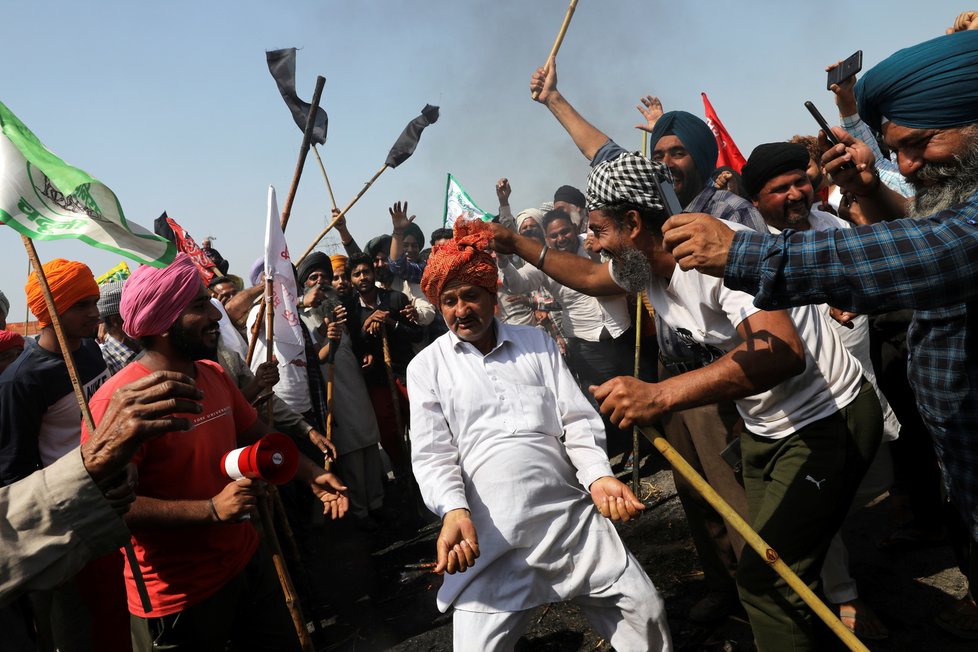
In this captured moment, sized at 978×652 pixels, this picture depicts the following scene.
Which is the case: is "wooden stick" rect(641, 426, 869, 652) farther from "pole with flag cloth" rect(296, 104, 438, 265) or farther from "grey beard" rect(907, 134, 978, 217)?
"pole with flag cloth" rect(296, 104, 438, 265)

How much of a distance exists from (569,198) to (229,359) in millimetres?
6290

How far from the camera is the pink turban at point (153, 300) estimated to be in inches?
128

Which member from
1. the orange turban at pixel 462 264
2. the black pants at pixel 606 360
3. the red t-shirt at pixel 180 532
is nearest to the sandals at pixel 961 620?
the orange turban at pixel 462 264

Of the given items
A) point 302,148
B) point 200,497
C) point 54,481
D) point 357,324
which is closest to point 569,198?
point 357,324

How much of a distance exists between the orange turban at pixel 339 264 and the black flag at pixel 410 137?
1.36 m

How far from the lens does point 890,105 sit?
2328mm

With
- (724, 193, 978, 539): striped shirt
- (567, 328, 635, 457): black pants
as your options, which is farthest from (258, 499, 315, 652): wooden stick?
(567, 328, 635, 457): black pants

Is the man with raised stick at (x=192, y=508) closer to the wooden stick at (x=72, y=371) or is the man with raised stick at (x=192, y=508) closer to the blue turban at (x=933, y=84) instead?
the wooden stick at (x=72, y=371)

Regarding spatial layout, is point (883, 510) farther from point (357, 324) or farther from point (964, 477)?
point (357, 324)

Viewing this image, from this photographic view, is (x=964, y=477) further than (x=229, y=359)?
No

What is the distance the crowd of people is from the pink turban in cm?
1

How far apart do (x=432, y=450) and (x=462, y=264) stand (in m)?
0.91

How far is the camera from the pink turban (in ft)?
10.7

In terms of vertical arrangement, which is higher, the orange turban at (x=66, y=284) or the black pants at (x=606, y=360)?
the orange turban at (x=66, y=284)
